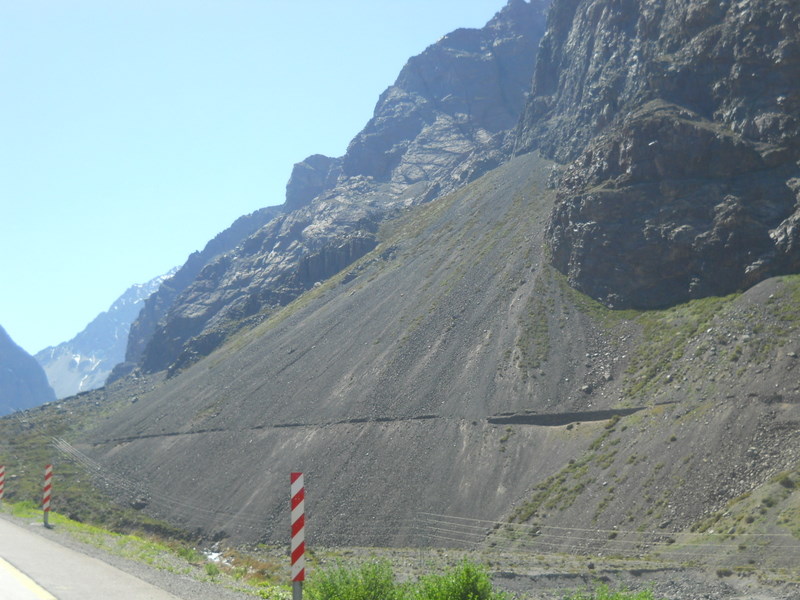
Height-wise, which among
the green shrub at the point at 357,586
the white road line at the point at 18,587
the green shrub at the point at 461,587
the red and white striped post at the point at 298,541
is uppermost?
the white road line at the point at 18,587

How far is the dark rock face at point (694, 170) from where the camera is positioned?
58.4 m

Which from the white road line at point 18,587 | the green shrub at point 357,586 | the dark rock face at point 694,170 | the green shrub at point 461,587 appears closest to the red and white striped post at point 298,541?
the green shrub at point 357,586

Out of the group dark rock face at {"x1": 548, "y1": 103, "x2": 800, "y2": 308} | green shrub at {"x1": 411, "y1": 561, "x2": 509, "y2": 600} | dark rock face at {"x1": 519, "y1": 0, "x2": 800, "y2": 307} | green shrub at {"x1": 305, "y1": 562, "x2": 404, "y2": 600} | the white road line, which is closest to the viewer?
the white road line

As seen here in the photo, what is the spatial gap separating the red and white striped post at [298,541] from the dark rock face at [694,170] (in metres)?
50.8

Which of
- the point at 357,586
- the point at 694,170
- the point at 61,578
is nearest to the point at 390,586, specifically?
the point at 357,586

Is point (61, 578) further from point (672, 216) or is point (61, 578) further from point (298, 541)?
point (672, 216)

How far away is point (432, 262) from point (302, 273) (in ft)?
203

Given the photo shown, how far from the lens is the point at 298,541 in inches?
423

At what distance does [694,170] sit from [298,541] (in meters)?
62.9

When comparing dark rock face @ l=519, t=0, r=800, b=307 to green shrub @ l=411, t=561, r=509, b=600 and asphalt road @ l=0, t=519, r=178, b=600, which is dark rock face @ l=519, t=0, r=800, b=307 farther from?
asphalt road @ l=0, t=519, r=178, b=600

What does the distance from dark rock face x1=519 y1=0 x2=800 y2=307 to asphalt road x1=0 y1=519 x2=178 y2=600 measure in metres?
51.2

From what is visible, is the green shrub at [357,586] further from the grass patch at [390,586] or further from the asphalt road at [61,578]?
the asphalt road at [61,578]

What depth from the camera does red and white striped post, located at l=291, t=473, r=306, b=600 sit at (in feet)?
34.0

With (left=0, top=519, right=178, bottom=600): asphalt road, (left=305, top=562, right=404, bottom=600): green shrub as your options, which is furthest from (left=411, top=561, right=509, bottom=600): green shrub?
(left=0, top=519, right=178, bottom=600): asphalt road
